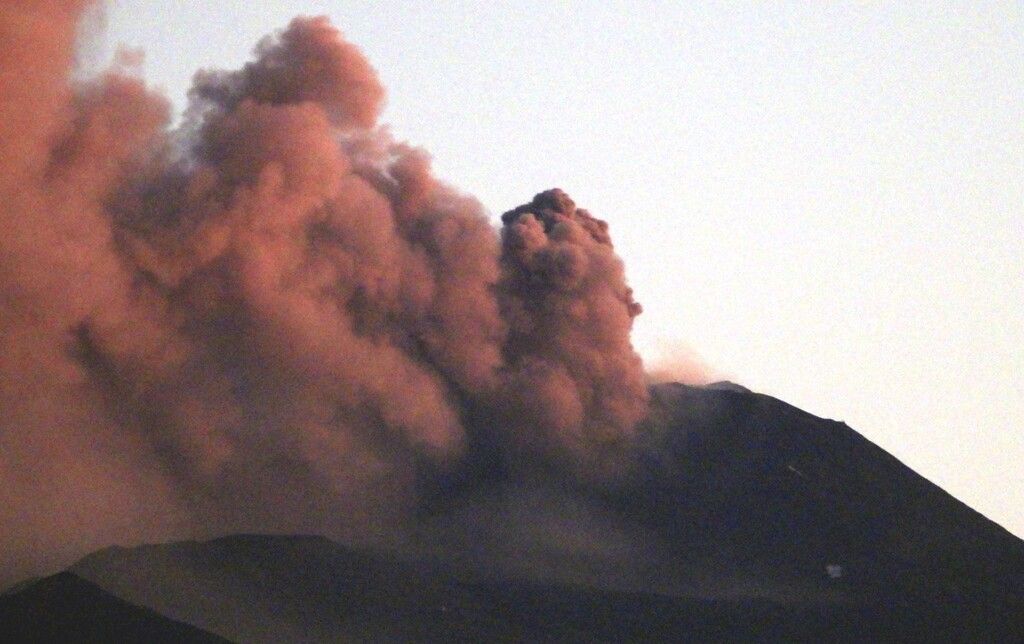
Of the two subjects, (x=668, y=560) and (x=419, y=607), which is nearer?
(x=419, y=607)

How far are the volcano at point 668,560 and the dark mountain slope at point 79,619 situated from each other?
123 centimetres

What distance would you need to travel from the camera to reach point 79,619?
73.6m

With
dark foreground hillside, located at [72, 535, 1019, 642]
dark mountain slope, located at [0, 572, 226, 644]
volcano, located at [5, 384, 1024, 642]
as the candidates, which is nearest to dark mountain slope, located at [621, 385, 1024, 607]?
volcano, located at [5, 384, 1024, 642]

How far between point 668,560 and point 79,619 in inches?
1214

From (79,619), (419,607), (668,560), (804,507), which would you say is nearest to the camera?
(79,619)

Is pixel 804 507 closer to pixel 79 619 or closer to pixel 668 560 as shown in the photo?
pixel 668 560

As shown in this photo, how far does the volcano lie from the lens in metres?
79.8

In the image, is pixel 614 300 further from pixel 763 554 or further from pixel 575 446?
pixel 763 554

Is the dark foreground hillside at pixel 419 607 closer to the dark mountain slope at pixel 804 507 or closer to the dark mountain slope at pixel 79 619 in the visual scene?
the dark mountain slope at pixel 79 619

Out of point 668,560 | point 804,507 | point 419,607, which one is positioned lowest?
point 419,607

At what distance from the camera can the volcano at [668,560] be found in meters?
79.8

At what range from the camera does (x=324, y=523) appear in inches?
3612

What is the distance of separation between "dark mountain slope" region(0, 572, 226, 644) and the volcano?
1.23m

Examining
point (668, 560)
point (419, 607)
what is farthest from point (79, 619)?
point (668, 560)
